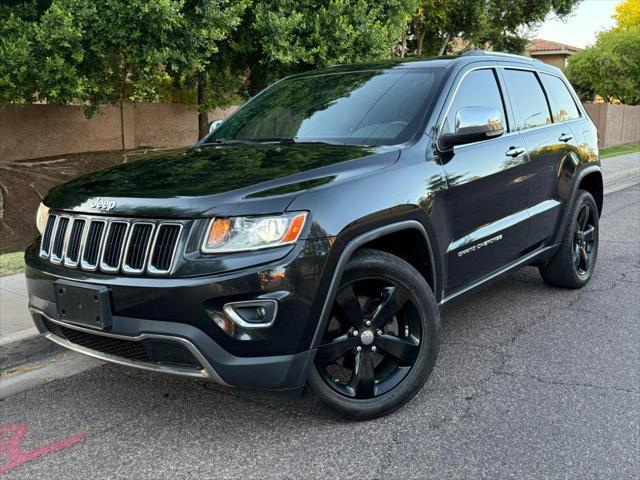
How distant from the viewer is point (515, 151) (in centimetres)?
442

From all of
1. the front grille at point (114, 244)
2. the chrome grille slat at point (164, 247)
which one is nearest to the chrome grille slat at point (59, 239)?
the front grille at point (114, 244)

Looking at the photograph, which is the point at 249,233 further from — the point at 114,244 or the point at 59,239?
the point at 59,239

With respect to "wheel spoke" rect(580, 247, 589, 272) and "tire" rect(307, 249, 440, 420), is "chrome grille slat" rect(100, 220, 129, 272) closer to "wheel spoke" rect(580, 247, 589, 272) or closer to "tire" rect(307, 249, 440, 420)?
"tire" rect(307, 249, 440, 420)

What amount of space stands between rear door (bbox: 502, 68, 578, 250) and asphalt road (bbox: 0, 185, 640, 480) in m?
0.88

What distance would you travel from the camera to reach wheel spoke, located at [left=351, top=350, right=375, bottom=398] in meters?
3.22

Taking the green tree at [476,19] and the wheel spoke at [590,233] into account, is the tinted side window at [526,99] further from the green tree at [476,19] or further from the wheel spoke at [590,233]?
the green tree at [476,19]

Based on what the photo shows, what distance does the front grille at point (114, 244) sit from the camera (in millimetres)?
2805

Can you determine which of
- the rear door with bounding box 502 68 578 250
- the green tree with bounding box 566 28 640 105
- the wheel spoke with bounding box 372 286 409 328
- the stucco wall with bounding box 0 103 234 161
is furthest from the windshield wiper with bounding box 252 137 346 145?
the green tree with bounding box 566 28 640 105

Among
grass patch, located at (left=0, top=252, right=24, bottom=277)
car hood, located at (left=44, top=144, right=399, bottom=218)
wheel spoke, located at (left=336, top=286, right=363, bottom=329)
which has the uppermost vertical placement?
car hood, located at (left=44, top=144, right=399, bottom=218)

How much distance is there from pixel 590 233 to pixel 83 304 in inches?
176

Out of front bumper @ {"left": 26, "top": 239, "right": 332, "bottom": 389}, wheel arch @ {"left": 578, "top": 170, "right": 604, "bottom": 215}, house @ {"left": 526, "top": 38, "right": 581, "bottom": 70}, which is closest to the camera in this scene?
front bumper @ {"left": 26, "top": 239, "right": 332, "bottom": 389}

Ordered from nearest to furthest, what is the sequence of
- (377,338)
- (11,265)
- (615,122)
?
(377,338)
(11,265)
(615,122)

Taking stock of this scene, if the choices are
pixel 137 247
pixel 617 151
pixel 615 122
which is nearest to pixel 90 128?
pixel 137 247

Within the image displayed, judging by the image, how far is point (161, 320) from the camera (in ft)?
9.08
